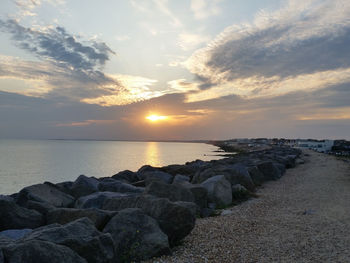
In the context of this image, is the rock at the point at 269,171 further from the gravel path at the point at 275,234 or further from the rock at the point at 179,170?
the gravel path at the point at 275,234

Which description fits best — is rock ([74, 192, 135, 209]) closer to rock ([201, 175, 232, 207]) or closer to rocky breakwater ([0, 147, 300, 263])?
rocky breakwater ([0, 147, 300, 263])

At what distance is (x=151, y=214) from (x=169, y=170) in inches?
666

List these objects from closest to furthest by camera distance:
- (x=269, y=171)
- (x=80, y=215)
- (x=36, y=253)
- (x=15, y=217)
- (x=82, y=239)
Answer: (x=36, y=253), (x=82, y=239), (x=80, y=215), (x=15, y=217), (x=269, y=171)

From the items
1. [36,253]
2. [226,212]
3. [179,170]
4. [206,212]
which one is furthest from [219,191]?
[179,170]

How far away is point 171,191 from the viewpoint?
31.6 ft

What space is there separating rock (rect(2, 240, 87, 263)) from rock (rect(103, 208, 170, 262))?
5.83 ft

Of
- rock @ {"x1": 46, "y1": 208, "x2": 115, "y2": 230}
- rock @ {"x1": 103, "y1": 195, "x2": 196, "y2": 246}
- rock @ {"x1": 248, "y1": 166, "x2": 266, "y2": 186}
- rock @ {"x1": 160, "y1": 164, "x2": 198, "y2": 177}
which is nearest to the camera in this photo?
rock @ {"x1": 46, "y1": 208, "x2": 115, "y2": 230}

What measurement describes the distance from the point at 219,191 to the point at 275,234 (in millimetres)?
4212

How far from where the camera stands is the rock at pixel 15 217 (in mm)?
7500

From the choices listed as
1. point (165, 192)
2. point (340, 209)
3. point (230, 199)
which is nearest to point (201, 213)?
point (165, 192)

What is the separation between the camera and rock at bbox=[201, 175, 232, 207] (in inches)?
459

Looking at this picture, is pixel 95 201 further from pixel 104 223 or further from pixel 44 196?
pixel 104 223

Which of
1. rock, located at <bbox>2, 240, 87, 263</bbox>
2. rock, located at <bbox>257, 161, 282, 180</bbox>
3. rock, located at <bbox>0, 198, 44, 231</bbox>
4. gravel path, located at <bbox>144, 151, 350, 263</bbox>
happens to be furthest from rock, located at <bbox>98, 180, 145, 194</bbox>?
rock, located at <bbox>257, 161, 282, 180</bbox>

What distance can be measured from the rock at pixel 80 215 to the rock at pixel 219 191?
5916mm
